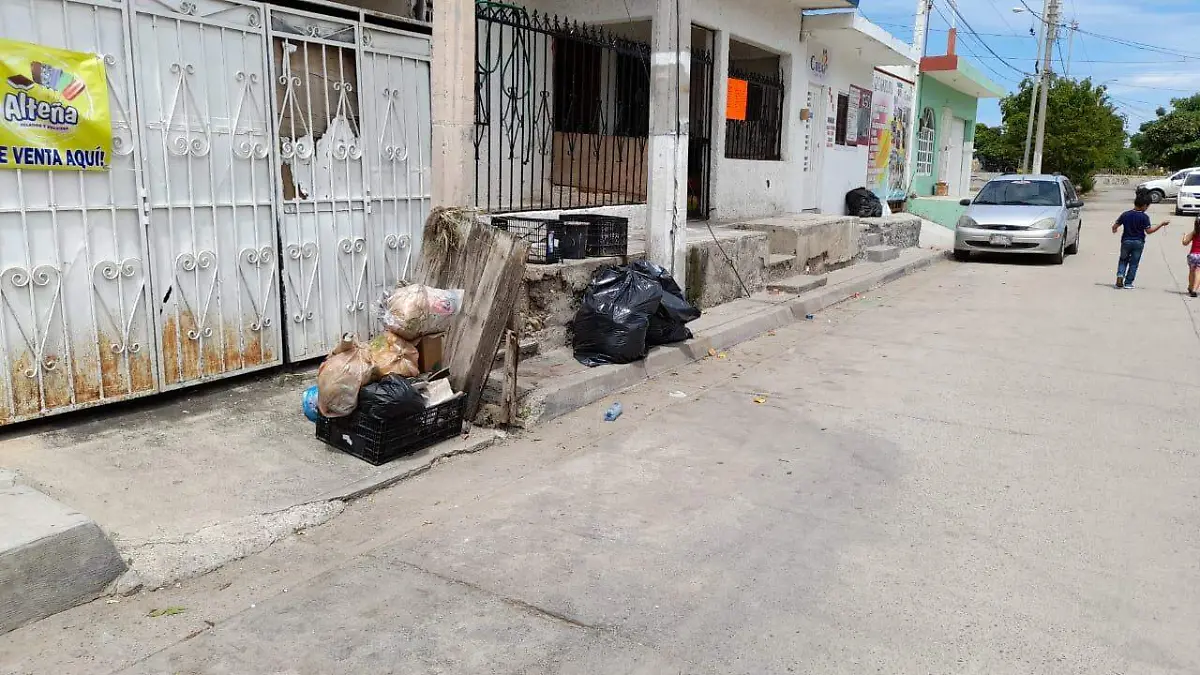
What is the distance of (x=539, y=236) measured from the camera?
7547 mm

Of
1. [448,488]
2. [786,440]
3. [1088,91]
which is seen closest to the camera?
[448,488]

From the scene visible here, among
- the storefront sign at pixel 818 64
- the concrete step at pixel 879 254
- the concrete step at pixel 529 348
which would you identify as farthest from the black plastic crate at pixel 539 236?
the storefront sign at pixel 818 64

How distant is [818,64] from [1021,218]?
192 inches

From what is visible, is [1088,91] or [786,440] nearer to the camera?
[786,440]

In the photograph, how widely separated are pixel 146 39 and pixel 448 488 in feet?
11.1

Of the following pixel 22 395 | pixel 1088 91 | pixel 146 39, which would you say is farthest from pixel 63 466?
pixel 1088 91

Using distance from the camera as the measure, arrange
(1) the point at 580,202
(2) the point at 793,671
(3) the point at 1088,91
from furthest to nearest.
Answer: (3) the point at 1088,91 → (1) the point at 580,202 → (2) the point at 793,671

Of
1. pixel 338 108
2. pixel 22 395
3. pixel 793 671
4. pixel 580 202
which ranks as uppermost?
pixel 338 108

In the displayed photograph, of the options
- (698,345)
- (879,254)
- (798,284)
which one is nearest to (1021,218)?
(879,254)

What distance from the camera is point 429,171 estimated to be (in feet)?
23.8

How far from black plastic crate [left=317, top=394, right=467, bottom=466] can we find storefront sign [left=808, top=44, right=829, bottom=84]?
41.4 feet

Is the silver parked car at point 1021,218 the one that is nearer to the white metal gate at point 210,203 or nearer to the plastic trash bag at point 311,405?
the white metal gate at point 210,203

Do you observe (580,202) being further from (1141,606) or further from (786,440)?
(1141,606)

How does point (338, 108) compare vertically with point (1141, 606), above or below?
above
